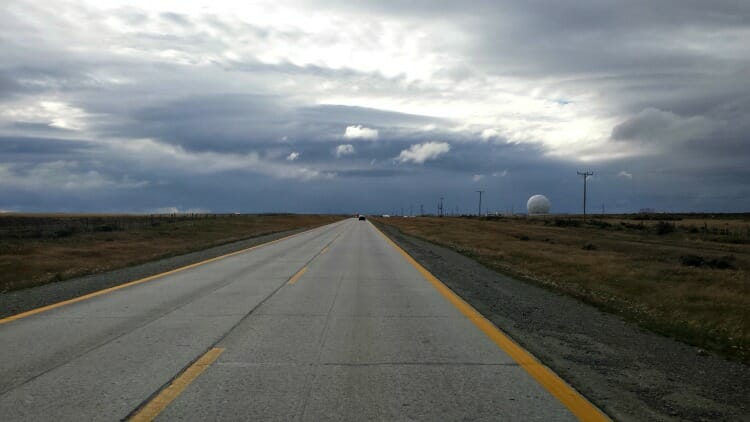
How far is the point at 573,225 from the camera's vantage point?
87.1m

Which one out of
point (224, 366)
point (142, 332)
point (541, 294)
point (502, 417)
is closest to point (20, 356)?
point (142, 332)

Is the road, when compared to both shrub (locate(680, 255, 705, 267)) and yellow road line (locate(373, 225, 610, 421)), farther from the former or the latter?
→ shrub (locate(680, 255, 705, 267))

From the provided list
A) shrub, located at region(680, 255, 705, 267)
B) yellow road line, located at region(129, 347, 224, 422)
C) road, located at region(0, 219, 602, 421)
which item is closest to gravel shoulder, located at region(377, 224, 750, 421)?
road, located at region(0, 219, 602, 421)

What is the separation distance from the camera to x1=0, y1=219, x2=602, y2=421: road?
16.4ft

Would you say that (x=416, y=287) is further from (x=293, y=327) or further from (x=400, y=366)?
(x=400, y=366)

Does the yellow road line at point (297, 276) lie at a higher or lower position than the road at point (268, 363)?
lower

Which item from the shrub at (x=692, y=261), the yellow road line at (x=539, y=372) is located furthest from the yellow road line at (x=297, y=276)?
the shrub at (x=692, y=261)

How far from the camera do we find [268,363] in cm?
649

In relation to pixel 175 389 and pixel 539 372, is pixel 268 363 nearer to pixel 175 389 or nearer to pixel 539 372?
pixel 175 389

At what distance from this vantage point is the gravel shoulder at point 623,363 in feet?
17.0

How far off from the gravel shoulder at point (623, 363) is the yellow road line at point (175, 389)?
12.2ft

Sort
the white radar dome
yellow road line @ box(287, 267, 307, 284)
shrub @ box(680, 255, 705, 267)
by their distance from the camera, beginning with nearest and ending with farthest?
yellow road line @ box(287, 267, 307, 284), shrub @ box(680, 255, 705, 267), the white radar dome

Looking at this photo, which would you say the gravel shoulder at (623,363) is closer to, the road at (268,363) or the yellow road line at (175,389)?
the road at (268,363)

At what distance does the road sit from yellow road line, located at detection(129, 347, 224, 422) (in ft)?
0.05
